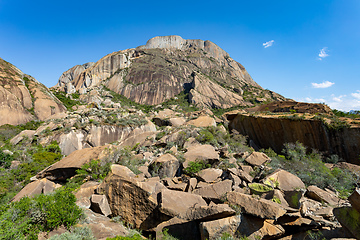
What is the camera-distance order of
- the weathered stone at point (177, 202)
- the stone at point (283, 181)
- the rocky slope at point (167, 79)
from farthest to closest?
1. the rocky slope at point (167, 79)
2. the stone at point (283, 181)
3. the weathered stone at point (177, 202)

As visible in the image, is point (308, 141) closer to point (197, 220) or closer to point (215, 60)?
point (197, 220)

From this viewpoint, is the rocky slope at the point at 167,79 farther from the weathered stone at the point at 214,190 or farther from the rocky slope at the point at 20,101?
the weathered stone at the point at 214,190

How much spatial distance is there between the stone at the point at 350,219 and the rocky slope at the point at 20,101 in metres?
48.3

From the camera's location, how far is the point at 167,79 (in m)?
78.9

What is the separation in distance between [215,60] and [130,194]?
361 feet

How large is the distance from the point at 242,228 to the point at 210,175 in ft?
11.0

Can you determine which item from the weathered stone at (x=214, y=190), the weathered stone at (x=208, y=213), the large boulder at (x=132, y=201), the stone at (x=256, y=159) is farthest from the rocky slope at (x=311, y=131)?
the large boulder at (x=132, y=201)

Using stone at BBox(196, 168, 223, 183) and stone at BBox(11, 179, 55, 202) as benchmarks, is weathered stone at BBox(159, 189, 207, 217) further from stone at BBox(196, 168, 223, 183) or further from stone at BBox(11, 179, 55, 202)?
stone at BBox(11, 179, 55, 202)

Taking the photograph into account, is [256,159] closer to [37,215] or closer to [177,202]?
[177,202]

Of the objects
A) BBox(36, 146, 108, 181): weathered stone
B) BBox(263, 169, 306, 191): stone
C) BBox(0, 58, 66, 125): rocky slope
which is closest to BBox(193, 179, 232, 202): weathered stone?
BBox(263, 169, 306, 191): stone

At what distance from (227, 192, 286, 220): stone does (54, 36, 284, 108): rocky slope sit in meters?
64.0

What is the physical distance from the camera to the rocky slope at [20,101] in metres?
32.8

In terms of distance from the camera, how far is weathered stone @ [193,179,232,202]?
6023 mm

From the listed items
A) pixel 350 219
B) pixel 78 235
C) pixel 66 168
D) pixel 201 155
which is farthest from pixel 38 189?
pixel 350 219
